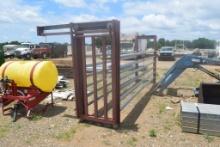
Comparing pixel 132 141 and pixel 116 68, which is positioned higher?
pixel 116 68

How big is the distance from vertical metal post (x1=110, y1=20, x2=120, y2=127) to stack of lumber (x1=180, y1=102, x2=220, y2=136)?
143 cm

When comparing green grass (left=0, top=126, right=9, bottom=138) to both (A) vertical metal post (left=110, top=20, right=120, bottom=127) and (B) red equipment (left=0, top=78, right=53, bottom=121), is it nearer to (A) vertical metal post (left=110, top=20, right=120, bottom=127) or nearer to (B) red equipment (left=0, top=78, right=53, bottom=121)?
(B) red equipment (left=0, top=78, right=53, bottom=121)

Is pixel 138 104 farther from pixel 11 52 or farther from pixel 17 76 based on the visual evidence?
pixel 11 52

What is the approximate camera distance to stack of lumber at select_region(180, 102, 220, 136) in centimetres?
548

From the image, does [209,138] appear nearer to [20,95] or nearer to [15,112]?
[15,112]

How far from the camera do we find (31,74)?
23.1 ft

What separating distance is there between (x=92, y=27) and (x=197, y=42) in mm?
48887

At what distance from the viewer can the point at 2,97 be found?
7.48m

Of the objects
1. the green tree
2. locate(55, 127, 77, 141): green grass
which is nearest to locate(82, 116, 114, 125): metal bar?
locate(55, 127, 77, 141): green grass

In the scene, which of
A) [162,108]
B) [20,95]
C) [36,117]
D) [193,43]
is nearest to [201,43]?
[193,43]

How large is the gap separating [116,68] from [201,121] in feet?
6.77

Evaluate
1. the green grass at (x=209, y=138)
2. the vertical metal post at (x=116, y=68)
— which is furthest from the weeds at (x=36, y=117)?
the green grass at (x=209, y=138)

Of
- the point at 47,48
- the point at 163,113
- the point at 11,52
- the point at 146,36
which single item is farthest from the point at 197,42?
the point at 163,113

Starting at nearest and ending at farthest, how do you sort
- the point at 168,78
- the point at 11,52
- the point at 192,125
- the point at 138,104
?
the point at 192,125, the point at 138,104, the point at 168,78, the point at 11,52
